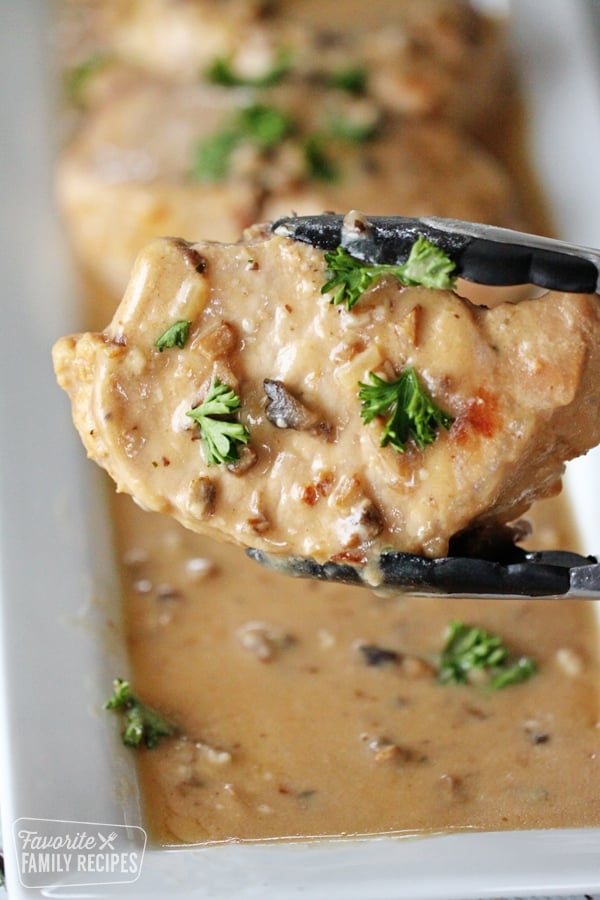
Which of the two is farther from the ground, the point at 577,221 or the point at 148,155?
the point at 148,155

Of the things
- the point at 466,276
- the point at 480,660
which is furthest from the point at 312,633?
the point at 466,276

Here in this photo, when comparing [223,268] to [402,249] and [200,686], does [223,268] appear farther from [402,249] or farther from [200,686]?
[200,686]

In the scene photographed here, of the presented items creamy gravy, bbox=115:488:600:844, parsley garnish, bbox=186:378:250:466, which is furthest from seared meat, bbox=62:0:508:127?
parsley garnish, bbox=186:378:250:466

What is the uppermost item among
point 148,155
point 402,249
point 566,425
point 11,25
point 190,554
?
point 11,25

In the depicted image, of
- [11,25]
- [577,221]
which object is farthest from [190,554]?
[11,25]

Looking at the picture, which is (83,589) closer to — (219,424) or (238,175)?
(219,424)
